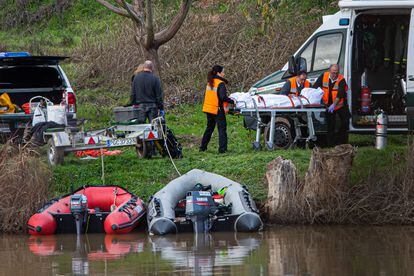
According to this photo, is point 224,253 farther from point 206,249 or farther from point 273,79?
point 273,79

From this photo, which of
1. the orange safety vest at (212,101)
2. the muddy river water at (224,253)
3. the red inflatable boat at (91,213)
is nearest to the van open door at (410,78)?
the orange safety vest at (212,101)

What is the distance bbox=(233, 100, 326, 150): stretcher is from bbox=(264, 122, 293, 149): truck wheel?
8 cm

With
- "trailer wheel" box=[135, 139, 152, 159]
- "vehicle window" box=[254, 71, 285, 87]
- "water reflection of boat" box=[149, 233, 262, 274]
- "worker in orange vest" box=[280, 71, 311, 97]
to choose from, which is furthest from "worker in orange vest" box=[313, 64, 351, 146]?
"water reflection of boat" box=[149, 233, 262, 274]

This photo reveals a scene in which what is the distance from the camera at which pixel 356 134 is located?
19.4m

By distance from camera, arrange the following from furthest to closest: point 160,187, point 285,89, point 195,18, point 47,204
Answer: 1. point 195,18
2. point 285,89
3. point 160,187
4. point 47,204

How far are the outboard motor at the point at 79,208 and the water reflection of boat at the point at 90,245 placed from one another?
209 millimetres

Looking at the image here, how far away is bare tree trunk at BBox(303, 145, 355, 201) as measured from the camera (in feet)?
51.1

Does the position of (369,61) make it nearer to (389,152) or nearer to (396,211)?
(389,152)

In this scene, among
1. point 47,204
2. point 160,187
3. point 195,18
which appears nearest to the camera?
point 47,204

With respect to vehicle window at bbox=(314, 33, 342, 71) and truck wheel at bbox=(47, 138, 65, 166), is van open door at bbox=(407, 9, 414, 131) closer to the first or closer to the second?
vehicle window at bbox=(314, 33, 342, 71)

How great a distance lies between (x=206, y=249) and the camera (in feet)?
45.9

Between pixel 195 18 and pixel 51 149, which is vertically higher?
pixel 195 18

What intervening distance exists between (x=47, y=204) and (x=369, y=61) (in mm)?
6810

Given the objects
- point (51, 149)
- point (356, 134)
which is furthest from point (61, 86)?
point (356, 134)
